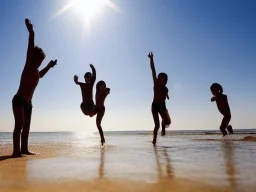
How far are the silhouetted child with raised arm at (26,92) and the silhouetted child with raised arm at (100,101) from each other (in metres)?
3.75

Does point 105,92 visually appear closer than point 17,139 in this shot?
No

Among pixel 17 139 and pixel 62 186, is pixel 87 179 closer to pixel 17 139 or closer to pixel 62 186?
pixel 62 186

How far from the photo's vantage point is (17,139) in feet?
18.4

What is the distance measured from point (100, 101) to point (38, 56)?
14.2ft

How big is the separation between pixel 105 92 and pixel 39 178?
24.0 ft

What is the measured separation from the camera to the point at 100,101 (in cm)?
1012

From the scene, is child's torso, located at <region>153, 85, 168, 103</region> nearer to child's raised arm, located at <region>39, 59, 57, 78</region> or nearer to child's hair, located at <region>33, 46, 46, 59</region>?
child's raised arm, located at <region>39, 59, 57, 78</region>

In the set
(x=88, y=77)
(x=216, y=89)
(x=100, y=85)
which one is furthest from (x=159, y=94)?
(x=216, y=89)

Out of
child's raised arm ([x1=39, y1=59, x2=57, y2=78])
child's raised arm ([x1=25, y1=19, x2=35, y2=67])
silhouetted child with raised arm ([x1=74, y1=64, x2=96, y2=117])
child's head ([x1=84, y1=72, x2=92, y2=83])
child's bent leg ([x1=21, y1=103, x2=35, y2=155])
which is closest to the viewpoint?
child's raised arm ([x1=25, y1=19, x2=35, y2=67])

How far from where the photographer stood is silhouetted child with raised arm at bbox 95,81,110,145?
9938 millimetres

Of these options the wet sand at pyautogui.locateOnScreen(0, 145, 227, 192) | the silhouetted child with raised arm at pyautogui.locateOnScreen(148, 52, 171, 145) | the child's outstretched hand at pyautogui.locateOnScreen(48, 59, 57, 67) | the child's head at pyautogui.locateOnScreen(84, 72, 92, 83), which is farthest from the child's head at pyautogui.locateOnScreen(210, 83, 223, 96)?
the wet sand at pyautogui.locateOnScreen(0, 145, 227, 192)

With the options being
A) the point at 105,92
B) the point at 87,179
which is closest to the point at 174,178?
the point at 87,179

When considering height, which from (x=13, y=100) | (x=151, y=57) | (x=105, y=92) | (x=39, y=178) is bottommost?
(x=39, y=178)

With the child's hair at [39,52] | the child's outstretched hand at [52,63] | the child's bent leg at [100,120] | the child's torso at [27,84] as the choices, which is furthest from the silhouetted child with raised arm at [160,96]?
the child's torso at [27,84]
